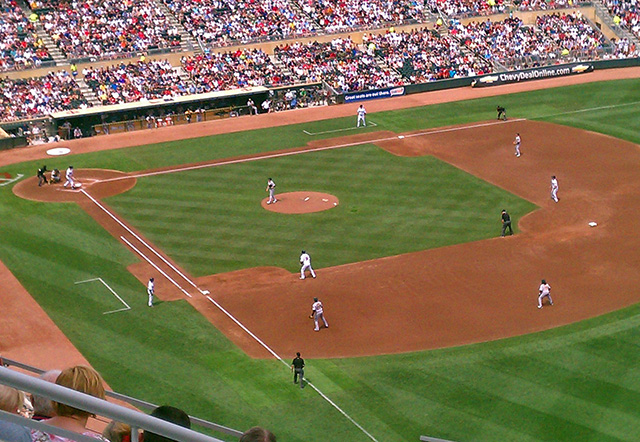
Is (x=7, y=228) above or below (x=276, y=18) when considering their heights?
→ below

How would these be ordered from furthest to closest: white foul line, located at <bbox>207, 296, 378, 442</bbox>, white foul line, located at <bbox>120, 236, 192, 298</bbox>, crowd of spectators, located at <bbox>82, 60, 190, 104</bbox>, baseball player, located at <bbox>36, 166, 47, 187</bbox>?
crowd of spectators, located at <bbox>82, 60, 190, 104</bbox>
baseball player, located at <bbox>36, 166, 47, 187</bbox>
white foul line, located at <bbox>120, 236, 192, 298</bbox>
white foul line, located at <bbox>207, 296, 378, 442</bbox>

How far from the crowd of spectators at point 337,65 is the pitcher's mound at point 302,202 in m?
21.5

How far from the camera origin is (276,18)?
223ft

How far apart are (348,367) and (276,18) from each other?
153ft

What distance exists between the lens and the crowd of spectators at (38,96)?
54156mm

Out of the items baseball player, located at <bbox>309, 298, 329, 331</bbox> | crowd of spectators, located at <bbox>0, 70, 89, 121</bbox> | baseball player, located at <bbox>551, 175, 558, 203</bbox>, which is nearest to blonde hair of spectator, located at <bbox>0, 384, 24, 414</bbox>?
baseball player, located at <bbox>309, 298, 329, 331</bbox>

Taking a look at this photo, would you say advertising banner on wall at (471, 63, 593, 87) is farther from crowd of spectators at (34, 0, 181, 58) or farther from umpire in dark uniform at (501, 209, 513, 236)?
umpire in dark uniform at (501, 209, 513, 236)

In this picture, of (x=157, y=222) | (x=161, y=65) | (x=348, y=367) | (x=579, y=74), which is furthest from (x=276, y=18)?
(x=348, y=367)

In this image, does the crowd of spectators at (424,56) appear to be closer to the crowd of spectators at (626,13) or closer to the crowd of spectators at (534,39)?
the crowd of spectators at (534,39)

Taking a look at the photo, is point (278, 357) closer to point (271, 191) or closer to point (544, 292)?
point (544, 292)

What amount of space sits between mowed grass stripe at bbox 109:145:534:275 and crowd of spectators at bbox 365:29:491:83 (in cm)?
1864

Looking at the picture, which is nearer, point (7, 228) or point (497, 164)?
point (7, 228)

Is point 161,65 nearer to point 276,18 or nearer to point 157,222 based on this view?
point 276,18

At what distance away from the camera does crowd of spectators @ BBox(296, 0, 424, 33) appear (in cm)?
6904
